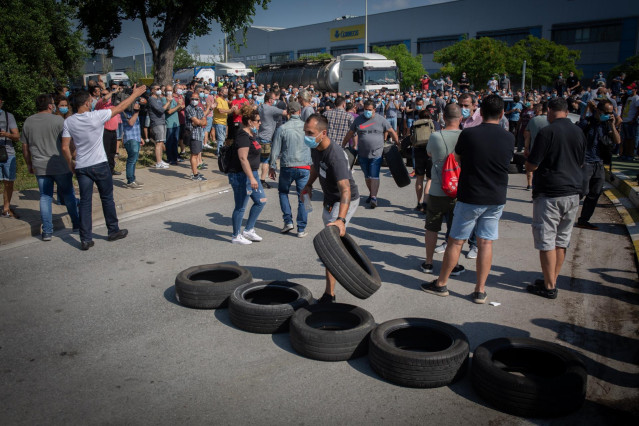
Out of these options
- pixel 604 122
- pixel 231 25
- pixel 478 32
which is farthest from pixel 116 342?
pixel 478 32

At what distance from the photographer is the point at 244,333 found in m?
4.66

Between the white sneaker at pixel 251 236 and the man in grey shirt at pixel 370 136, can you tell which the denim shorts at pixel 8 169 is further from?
the man in grey shirt at pixel 370 136

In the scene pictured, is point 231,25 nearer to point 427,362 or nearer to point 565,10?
point 427,362

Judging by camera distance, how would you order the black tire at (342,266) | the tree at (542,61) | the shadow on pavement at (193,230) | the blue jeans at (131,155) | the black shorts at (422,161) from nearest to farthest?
1. the black tire at (342,266)
2. the shadow on pavement at (193,230)
3. the black shorts at (422,161)
4. the blue jeans at (131,155)
5. the tree at (542,61)

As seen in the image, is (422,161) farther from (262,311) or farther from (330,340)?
(330,340)

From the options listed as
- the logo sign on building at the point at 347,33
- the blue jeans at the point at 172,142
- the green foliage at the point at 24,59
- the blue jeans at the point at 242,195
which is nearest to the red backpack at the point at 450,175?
the blue jeans at the point at 242,195

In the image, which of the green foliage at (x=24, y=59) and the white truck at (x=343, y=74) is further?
the white truck at (x=343, y=74)

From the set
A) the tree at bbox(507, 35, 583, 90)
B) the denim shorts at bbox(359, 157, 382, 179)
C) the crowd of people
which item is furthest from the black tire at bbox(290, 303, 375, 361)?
the tree at bbox(507, 35, 583, 90)

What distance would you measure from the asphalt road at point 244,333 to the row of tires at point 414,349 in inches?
4.3

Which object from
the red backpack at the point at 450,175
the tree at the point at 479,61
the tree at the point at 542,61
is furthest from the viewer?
the tree at the point at 542,61

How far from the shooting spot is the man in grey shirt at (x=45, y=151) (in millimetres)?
7336

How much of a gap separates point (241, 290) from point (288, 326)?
66 cm

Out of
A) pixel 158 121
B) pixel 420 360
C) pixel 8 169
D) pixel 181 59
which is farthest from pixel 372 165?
pixel 181 59

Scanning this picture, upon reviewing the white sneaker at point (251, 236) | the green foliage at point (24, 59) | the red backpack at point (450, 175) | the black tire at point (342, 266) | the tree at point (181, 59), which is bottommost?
the white sneaker at point (251, 236)
